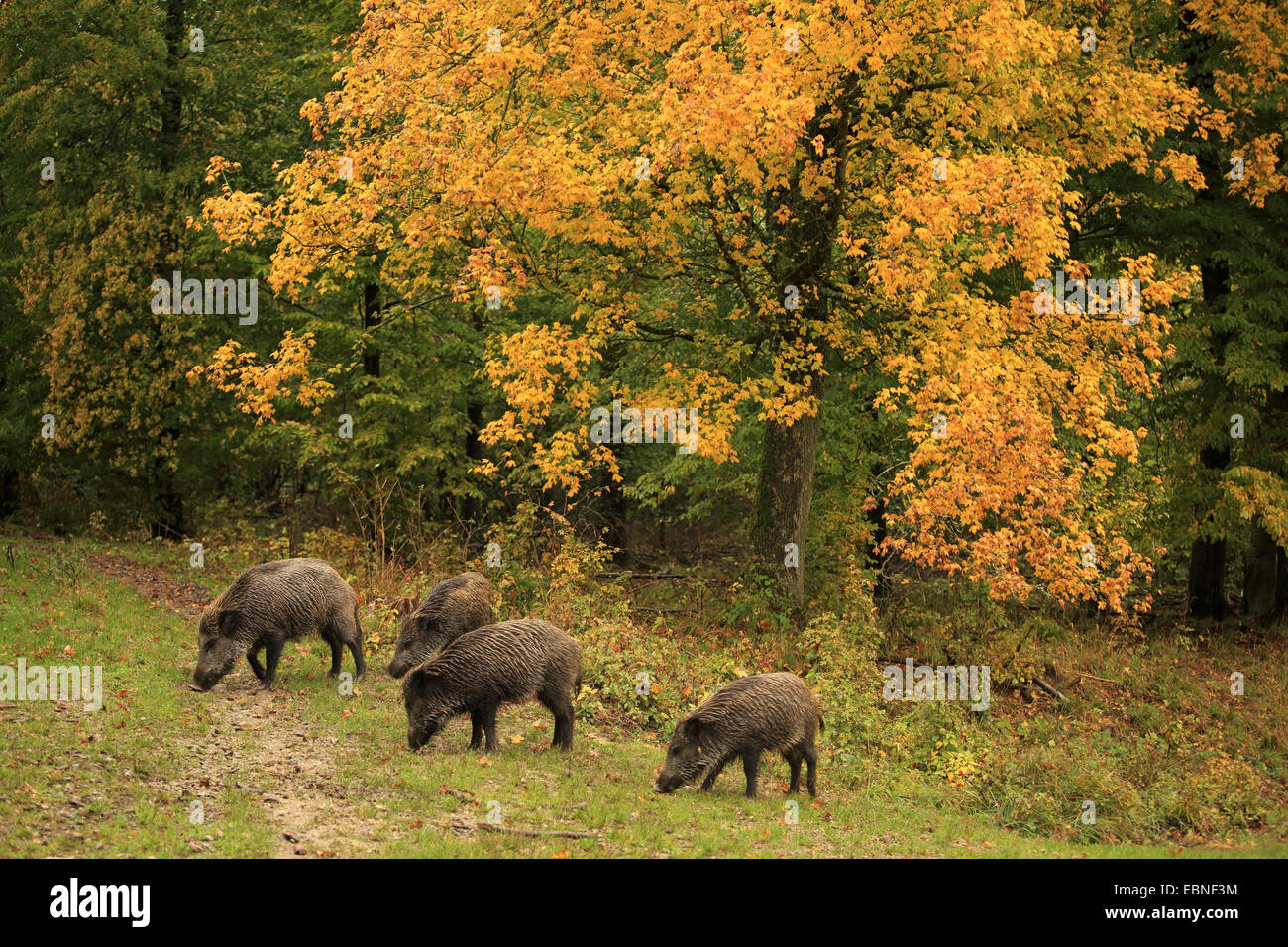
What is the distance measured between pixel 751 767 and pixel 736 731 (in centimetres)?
44

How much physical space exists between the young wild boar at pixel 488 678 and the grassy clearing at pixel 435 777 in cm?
40

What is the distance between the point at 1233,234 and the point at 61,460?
28.5 m

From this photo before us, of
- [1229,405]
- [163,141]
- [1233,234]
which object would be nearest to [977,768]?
[1229,405]

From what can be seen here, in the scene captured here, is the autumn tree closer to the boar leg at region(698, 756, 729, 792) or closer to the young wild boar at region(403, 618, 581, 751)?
the boar leg at region(698, 756, 729, 792)

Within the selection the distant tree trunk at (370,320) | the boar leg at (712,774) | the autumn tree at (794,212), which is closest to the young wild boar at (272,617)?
the autumn tree at (794,212)

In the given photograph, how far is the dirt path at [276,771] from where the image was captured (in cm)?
927

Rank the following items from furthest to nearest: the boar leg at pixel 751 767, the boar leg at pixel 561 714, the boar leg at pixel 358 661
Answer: the boar leg at pixel 358 661
the boar leg at pixel 561 714
the boar leg at pixel 751 767

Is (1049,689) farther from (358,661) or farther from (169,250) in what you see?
(169,250)

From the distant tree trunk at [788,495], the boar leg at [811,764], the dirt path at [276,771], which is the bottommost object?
the boar leg at [811,764]

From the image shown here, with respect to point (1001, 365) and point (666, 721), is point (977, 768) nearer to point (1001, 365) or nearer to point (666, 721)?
point (666, 721)

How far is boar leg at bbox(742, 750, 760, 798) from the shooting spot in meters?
11.7

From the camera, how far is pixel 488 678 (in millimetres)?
12008

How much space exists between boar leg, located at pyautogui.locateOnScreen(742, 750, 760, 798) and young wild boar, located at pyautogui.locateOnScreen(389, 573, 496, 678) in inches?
180

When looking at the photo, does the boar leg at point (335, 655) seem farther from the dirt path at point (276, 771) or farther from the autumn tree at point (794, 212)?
the autumn tree at point (794, 212)
